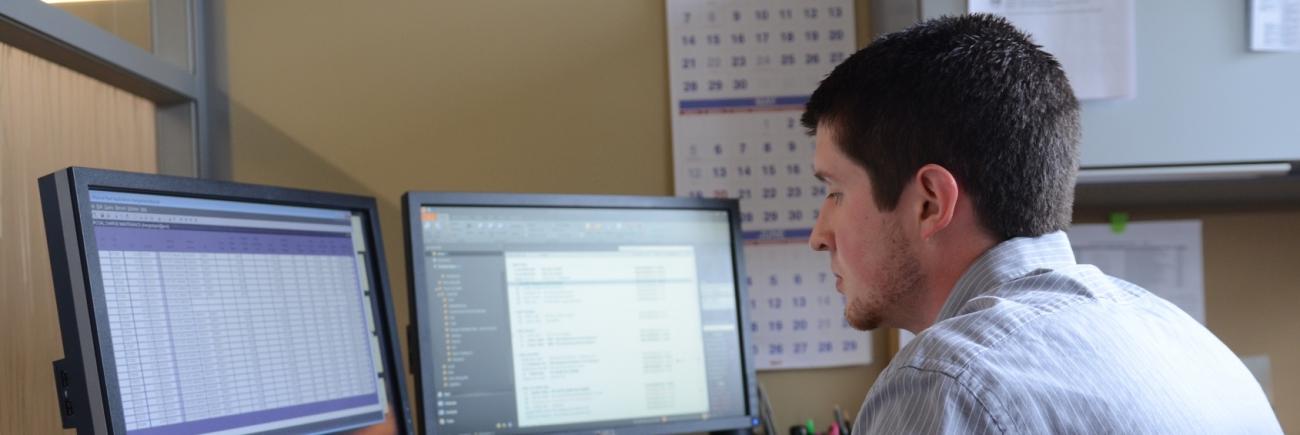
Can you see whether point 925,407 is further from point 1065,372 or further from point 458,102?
point 458,102

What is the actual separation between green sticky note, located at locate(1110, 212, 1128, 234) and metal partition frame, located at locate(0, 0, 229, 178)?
133cm

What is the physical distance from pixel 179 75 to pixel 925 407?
1251 millimetres

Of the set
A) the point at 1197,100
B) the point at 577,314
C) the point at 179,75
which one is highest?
the point at 179,75

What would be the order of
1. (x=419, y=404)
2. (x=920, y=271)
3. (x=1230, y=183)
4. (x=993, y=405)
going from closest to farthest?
(x=993, y=405) < (x=920, y=271) < (x=419, y=404) < (x=1230, y=183)

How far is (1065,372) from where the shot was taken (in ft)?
2.57

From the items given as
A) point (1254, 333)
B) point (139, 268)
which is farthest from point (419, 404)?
point (1254, 333)

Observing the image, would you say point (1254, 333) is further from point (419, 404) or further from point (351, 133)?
point (351, 133)

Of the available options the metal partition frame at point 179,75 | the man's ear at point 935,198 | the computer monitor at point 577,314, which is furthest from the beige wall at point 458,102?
the man's ear at point 935,198

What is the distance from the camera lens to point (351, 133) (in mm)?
1787

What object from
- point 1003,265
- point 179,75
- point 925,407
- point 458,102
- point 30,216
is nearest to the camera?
point 925,407

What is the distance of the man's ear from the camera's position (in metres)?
0.98

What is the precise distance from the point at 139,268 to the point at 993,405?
0.78 metres

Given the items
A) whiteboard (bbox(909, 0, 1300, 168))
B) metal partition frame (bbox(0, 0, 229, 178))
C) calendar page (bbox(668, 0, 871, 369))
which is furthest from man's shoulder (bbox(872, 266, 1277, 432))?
metal partition frame (bbox(0, 0, 229, 178))

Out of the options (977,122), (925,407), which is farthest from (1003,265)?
(925,407)
